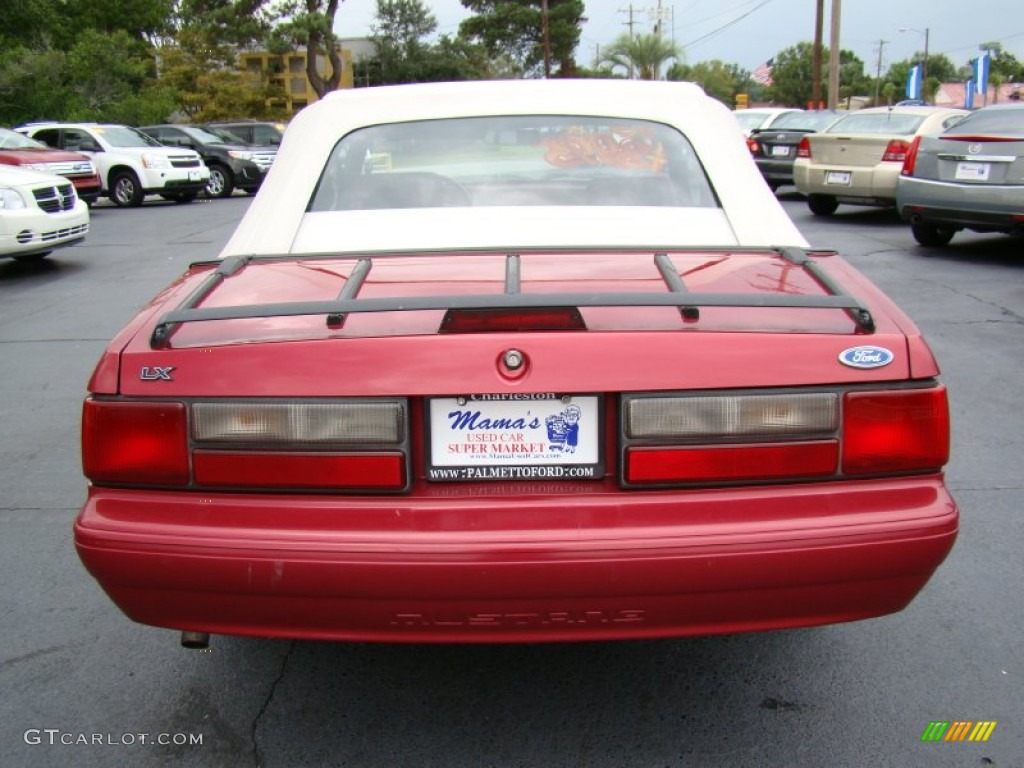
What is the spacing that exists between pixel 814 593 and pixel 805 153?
489 inches

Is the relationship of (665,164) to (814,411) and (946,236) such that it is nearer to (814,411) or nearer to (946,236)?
(814,411)

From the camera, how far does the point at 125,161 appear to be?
18766mm

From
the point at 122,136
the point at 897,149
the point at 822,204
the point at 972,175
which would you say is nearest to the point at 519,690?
the point at 972,175

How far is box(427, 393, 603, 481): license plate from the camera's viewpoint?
2.18 m

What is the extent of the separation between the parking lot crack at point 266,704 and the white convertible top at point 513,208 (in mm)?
1223

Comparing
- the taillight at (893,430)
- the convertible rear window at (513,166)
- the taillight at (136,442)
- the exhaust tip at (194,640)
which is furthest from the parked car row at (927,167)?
the taillight at (136,442)

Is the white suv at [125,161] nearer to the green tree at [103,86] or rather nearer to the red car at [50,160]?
the red car at [50,160]

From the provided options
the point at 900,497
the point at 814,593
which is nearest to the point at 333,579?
the point at 814,593

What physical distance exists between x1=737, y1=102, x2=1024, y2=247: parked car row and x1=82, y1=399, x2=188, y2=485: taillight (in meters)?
9.01

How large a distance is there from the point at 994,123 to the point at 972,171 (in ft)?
1.98

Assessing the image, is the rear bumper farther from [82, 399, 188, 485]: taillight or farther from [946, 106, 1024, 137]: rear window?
[946, 106, 1024, 137]: rear window

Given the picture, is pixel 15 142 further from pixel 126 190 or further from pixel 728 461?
pixel 728 461

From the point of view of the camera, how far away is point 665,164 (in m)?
3.46

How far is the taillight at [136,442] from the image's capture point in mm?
2230
